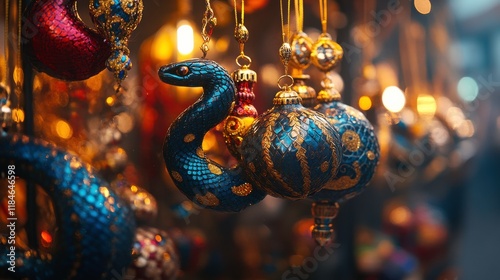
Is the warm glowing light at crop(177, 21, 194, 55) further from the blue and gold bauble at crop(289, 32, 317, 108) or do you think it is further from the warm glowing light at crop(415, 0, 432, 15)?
the warm glowing light at crop(415, 0, 432, 15)

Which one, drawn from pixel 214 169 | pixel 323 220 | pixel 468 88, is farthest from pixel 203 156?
pixel 468 88

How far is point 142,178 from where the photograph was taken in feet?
3.55

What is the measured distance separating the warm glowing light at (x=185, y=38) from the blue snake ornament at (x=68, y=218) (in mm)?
504

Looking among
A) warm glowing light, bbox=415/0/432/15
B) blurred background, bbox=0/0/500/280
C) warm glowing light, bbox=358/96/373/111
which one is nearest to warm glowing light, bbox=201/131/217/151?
blurred background, bbox=0/0/500/280

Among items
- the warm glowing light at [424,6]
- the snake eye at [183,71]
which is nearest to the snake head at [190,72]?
the snake eye at [183,71]

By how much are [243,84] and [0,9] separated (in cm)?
32

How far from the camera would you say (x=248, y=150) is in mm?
765

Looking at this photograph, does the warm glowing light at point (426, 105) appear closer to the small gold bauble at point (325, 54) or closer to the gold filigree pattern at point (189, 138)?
the small gold bauble at point (325, 54)

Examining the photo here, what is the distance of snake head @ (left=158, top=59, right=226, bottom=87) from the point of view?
76cm

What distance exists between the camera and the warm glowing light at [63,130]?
976mm

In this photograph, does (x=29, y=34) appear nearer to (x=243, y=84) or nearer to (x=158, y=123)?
(x=243, y=84)

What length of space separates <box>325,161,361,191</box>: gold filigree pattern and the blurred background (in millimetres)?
271

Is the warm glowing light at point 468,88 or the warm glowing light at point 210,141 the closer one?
the warm glowing light at point 210,141

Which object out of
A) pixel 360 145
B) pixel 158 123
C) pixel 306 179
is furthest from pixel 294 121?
pixel 158 123
